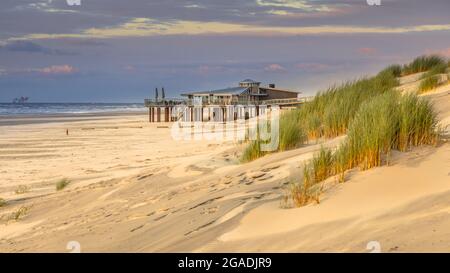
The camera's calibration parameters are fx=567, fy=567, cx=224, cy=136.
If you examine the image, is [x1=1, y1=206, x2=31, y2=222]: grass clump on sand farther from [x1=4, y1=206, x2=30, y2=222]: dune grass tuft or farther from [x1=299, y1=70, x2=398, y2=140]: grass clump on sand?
[x1=299, y1=70, x2=398, y2=140]: grass clump on sand

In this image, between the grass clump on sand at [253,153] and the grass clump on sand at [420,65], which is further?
the grass clump on sand at [420,65]

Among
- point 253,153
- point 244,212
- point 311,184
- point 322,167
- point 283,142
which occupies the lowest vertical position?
point 253,153

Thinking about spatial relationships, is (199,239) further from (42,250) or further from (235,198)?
(42,250)

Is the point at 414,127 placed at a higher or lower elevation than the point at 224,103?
higher

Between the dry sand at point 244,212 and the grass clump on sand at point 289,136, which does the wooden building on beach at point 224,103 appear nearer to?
the grass clump on sand at point 289,136

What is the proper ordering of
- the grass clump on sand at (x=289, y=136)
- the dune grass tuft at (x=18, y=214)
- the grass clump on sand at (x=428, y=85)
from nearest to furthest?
the dune grass tuft at (x=18, y=214)
the grass clump on sand at (x=289, y=136)
the grass clump on sand at (x=428, y=85)

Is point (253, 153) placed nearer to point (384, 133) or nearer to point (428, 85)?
point (384, 133)

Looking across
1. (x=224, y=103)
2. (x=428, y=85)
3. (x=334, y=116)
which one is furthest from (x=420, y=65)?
(x=224, y=103)

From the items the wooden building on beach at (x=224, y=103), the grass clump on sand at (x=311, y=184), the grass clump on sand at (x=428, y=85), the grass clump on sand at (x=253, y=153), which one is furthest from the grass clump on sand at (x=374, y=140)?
the wooden building on beach at (x=224, y=103)

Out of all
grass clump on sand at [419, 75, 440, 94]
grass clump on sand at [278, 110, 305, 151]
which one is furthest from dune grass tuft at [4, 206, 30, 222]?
grass clump on sand at [419, 75, 440, 94]

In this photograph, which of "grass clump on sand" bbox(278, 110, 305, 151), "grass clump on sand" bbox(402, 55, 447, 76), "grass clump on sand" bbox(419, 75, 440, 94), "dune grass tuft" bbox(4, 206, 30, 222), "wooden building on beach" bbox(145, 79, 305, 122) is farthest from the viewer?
"wooden building on beach" bbox(145, 79, 305, 122)

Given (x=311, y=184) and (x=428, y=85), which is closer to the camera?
(x=311, y=184)
